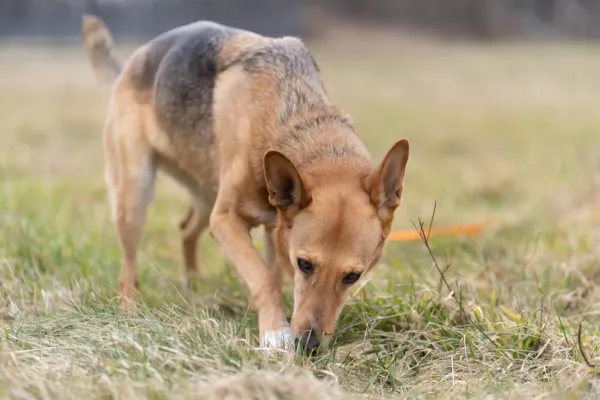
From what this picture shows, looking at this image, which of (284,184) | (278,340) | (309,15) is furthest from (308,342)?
(309,15)

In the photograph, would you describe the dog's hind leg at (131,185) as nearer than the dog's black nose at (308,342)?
No

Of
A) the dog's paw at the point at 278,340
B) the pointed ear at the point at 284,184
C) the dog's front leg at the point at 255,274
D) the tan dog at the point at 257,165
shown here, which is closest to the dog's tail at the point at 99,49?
the tan dog at the point at 257,165

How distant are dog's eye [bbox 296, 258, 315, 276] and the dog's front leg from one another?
270 mm

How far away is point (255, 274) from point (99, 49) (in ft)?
9.63

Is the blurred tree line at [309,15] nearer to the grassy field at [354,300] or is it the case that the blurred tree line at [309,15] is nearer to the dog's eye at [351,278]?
the grassy field at [354,300]

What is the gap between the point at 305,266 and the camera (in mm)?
3814

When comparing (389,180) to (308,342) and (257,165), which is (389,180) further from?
(308,342)

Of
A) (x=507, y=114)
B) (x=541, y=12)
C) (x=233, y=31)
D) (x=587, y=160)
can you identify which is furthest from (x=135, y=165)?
(x=541, y=12)

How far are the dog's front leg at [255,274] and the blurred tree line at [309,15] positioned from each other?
21262mm

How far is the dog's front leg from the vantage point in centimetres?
385

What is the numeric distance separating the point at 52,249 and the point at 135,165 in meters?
0.81

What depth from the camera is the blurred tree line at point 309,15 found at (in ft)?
90.0

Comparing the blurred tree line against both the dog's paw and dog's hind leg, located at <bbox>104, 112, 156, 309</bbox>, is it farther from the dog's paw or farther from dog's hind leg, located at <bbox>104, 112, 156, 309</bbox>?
the dog's paw

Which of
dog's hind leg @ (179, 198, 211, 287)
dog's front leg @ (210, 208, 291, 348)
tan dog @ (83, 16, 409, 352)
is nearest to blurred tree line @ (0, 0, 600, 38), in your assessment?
dog's hind leg @ (179, 198, 211, 287)
